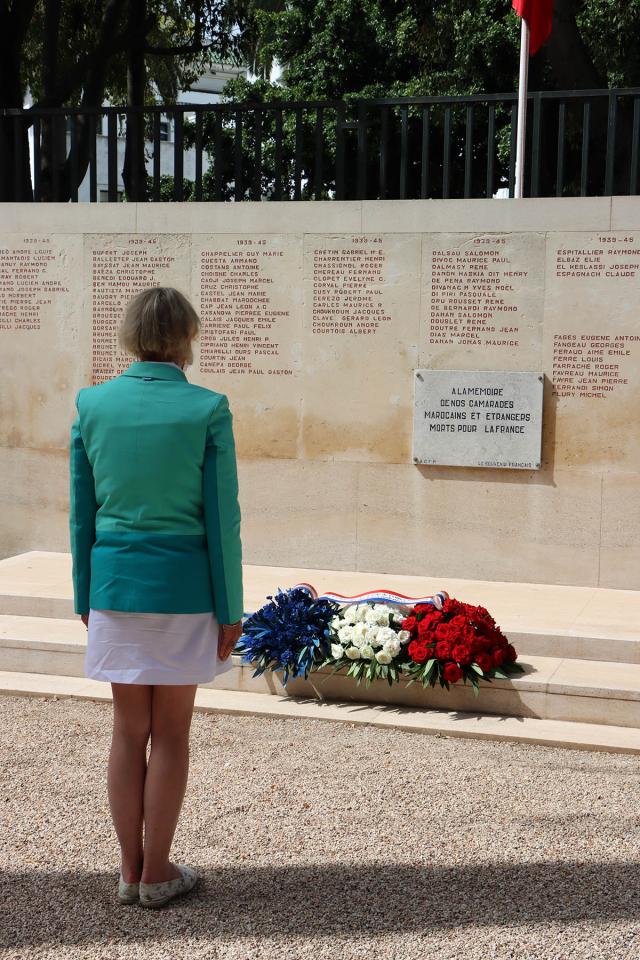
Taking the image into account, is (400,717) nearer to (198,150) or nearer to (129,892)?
(129,892)

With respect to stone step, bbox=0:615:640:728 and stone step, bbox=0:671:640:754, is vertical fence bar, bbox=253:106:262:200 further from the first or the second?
stone step, bbox=0:671:640:754

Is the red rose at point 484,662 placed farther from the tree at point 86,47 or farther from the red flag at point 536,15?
the tree at point 86,47

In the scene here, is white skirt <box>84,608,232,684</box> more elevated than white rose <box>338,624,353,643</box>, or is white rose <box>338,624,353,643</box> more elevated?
white skirt <box>84,608,232,684</box>

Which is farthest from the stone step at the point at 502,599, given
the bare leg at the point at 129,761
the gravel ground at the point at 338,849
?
→ the bare leg at the point at 129,761

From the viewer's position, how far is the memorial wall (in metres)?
6.88

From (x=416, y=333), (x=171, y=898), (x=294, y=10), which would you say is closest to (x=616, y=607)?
(x=416, y=333)

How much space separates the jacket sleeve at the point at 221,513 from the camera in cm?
291

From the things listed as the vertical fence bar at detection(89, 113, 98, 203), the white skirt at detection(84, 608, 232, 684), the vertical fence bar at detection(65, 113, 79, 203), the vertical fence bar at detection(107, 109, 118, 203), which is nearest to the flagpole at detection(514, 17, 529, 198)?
the vertical fence bar at detection(107, 109, 118, 203)

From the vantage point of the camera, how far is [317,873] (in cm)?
338

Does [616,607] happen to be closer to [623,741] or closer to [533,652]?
[533,652]

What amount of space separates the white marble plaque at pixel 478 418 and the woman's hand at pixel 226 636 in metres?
4.30

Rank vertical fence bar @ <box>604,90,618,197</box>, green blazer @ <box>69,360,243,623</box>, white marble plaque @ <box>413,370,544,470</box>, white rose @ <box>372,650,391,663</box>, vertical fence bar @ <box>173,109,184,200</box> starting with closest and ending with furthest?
green blazer @ <box>69,360,243,623</box>, white rose @ <box>372,650,391,663</box>, vertical fence bar @ <box>604,90,618,197</box>, white marble plaque @ <box>413,370,544,470</box>, vertical fence bar @ <box>173,109,184,200</box>

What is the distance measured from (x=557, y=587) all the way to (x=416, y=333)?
192cm

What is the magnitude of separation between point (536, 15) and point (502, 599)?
162 inches
